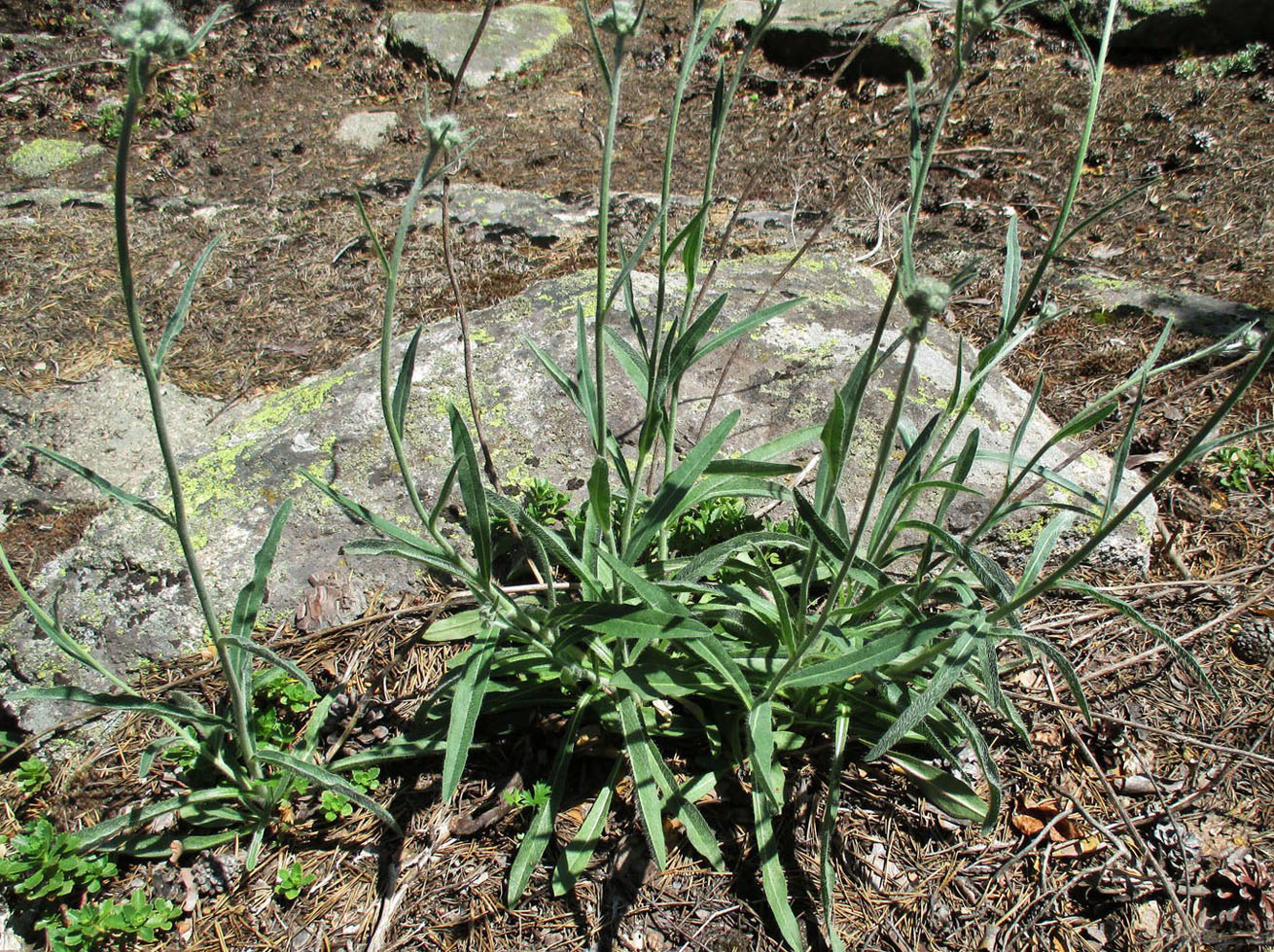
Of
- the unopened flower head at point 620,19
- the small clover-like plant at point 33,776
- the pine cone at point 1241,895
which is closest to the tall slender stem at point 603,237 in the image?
the unopened flower head at point 620,19

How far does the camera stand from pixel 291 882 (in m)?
1.91

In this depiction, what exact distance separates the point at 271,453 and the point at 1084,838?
260 centimetres

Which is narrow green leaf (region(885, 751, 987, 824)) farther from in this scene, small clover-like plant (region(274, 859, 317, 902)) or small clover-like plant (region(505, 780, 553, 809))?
small clover-like plant (region(274, 859, 317, 902))

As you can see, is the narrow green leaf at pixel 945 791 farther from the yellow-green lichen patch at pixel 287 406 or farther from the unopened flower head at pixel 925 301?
the yellow-green lichen patch at pixel 287 406

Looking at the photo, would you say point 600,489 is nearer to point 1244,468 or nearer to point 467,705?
point 467,705

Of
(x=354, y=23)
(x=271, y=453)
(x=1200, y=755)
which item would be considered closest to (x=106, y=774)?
(x=271, y=453)

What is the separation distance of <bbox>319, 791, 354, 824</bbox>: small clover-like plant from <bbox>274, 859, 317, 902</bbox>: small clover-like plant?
122mm

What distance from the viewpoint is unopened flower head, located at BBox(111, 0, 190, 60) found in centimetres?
100

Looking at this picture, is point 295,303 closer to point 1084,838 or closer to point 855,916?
point 855,916

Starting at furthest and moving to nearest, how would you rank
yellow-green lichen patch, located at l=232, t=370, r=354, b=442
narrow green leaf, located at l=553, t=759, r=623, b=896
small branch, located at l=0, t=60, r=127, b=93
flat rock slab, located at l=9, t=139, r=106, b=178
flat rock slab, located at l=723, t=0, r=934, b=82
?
flat rock slab, located at l=723, t=0, r=934, b=82 < flat rock slab, located at l=9, t=139, r=106, b=178 < yellow-green lichen patch, located at l=232, t=370, r=354, b=442 < narrow green leaf, located at l=553, t=759, r=623, b=896 < small branch, located at l=0, t=60, r=127, b=93

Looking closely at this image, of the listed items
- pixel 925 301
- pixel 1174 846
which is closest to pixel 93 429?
pixel 925 301

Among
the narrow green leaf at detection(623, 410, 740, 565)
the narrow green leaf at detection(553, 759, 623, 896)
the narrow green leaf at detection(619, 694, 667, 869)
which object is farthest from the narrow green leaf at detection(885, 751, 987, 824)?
the narrow green leaf at detection(623, 410, 740, 565)

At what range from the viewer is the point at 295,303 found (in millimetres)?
4043

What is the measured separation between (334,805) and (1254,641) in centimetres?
260
